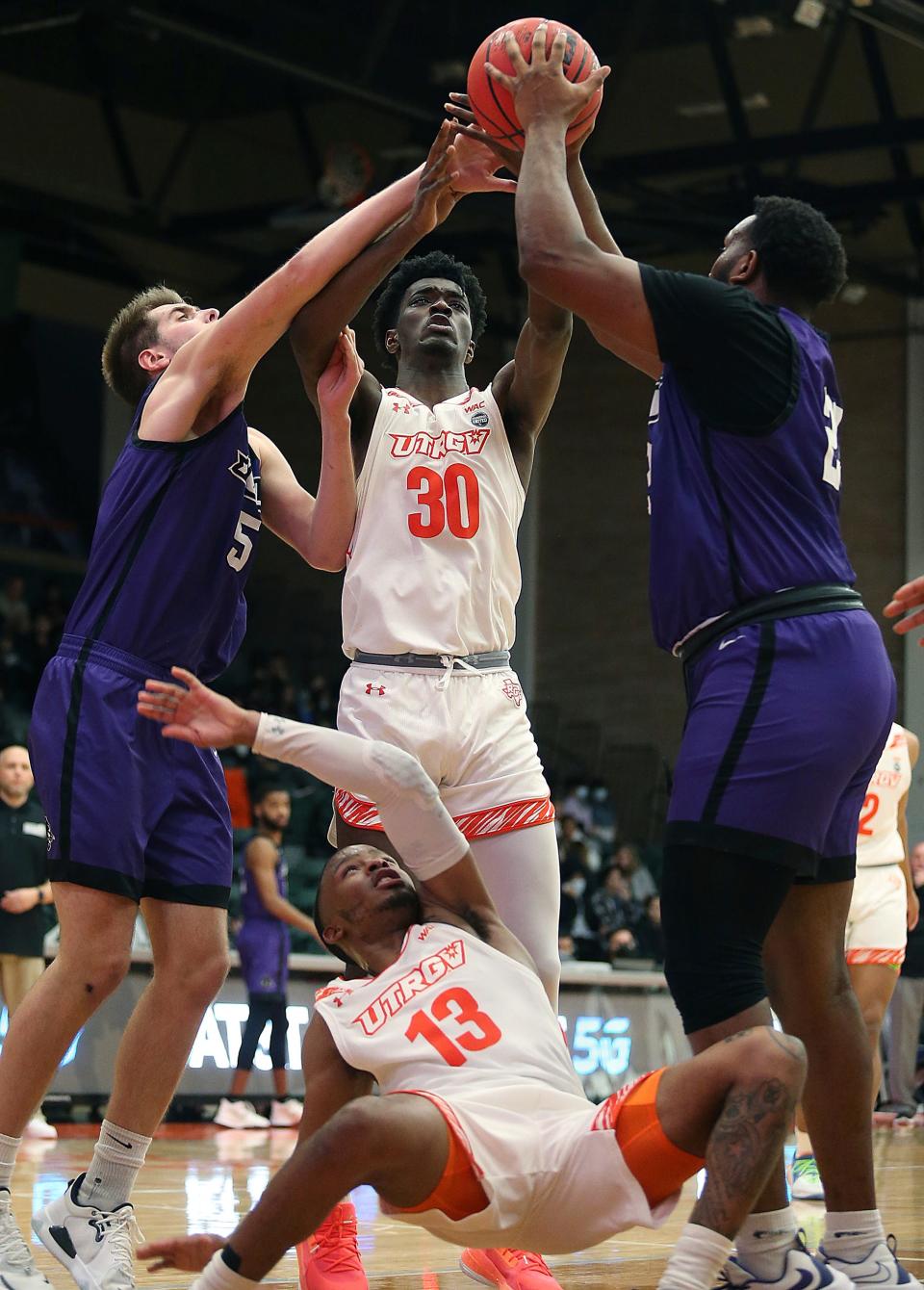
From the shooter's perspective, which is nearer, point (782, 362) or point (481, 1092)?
point (481, 1092)

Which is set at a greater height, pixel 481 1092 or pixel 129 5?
pixel 129 5

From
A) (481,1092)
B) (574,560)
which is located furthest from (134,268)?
(481,1092)

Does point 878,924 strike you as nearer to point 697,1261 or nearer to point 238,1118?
point 238,1118

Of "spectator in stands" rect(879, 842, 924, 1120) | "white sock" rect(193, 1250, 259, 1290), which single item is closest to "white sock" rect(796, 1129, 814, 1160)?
"white sock" rect(193, 1250, 259, 1290)

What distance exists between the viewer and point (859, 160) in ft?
66.9

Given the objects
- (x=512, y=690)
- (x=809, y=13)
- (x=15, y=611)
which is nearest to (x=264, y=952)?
(x=512, y=690)

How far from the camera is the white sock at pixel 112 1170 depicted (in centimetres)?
413

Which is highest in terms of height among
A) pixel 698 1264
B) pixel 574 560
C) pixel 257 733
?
pixel 574 560

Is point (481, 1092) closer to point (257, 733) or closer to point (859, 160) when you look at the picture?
point (257, 733)

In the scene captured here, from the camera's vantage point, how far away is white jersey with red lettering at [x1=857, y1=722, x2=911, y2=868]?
27.2 feet

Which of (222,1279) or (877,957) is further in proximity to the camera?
(877,957)

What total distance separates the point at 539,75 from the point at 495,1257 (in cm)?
286

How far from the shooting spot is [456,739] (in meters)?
4.55

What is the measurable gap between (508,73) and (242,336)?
0.91 metres
